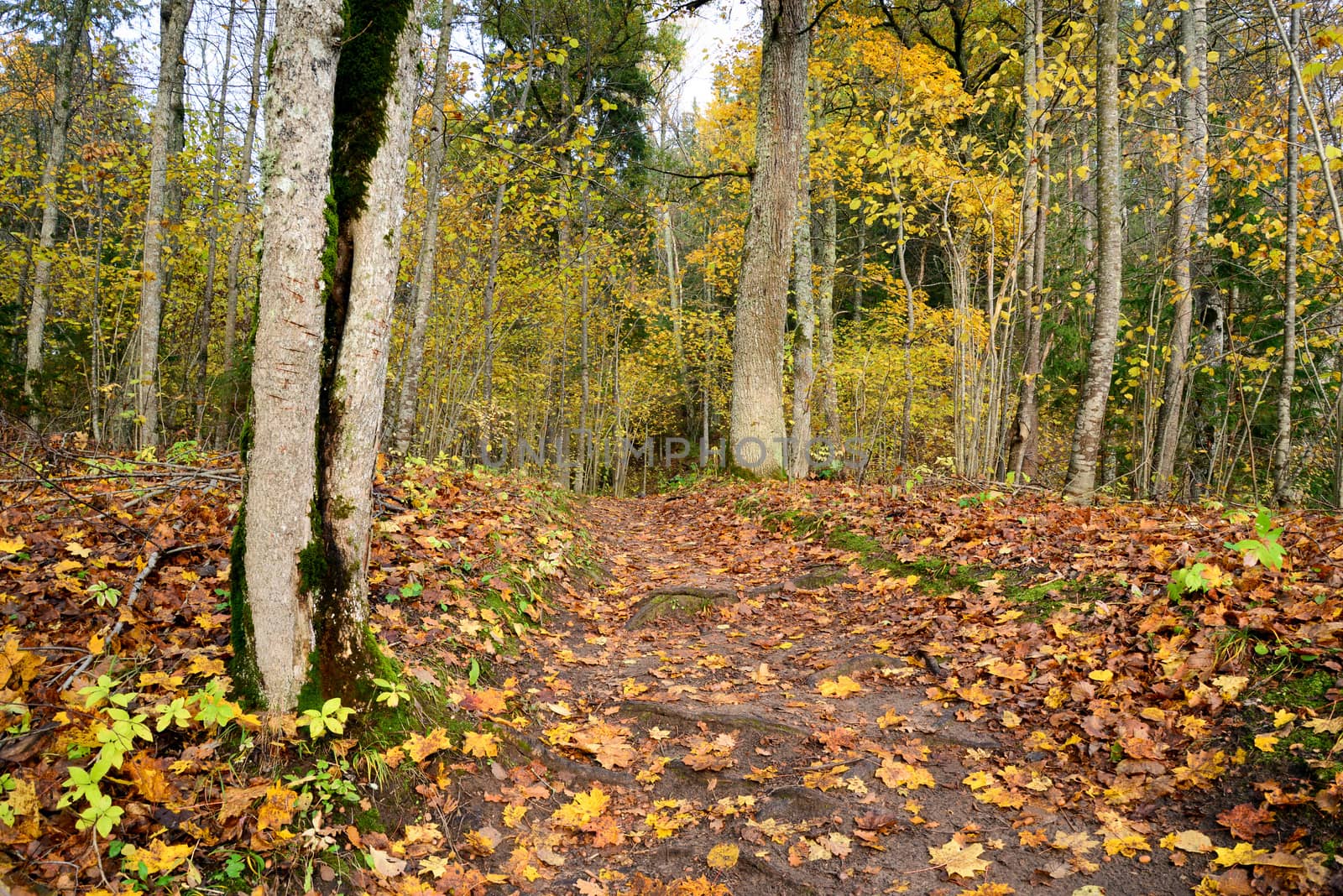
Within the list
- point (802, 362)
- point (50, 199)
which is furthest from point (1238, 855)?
point (50, 199)

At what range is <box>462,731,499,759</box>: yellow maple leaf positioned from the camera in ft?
10.9

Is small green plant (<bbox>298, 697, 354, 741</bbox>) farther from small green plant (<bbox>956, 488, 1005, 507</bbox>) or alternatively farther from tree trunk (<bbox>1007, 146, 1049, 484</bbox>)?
tree trunk (<bbox>1007, 146, 1049, 484</bbox>)

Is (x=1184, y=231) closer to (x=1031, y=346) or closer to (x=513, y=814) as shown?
(x=1031, y=346)

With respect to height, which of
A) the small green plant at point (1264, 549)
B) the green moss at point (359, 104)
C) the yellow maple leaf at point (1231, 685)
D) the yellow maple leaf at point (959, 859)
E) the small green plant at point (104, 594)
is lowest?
the yellow maple leaf at point (959, 859)

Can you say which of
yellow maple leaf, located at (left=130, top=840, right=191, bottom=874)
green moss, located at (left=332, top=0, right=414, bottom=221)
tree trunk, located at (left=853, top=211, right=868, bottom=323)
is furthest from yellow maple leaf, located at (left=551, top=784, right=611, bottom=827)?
tree trunk, located at (left=853, top=211, right=868, bottom=323)

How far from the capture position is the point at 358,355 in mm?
3025

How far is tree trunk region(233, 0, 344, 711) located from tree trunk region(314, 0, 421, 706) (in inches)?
4.5

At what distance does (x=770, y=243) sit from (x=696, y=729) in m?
8.12

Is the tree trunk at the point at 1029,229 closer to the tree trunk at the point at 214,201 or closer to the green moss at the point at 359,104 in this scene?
the green moss at the point at 359,104

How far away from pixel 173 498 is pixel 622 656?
3.14 metres

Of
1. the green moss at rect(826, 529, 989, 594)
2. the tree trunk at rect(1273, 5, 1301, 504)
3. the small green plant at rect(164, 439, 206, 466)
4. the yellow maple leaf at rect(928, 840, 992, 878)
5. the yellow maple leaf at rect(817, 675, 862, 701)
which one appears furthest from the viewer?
the tree trunk at rect(1273, 5, 1301, 504)

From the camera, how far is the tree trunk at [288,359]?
107 inches

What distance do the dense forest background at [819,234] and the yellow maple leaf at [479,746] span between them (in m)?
2.24

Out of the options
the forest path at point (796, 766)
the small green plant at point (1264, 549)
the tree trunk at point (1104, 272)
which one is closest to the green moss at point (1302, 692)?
the small green plant at point (1264, 549)
